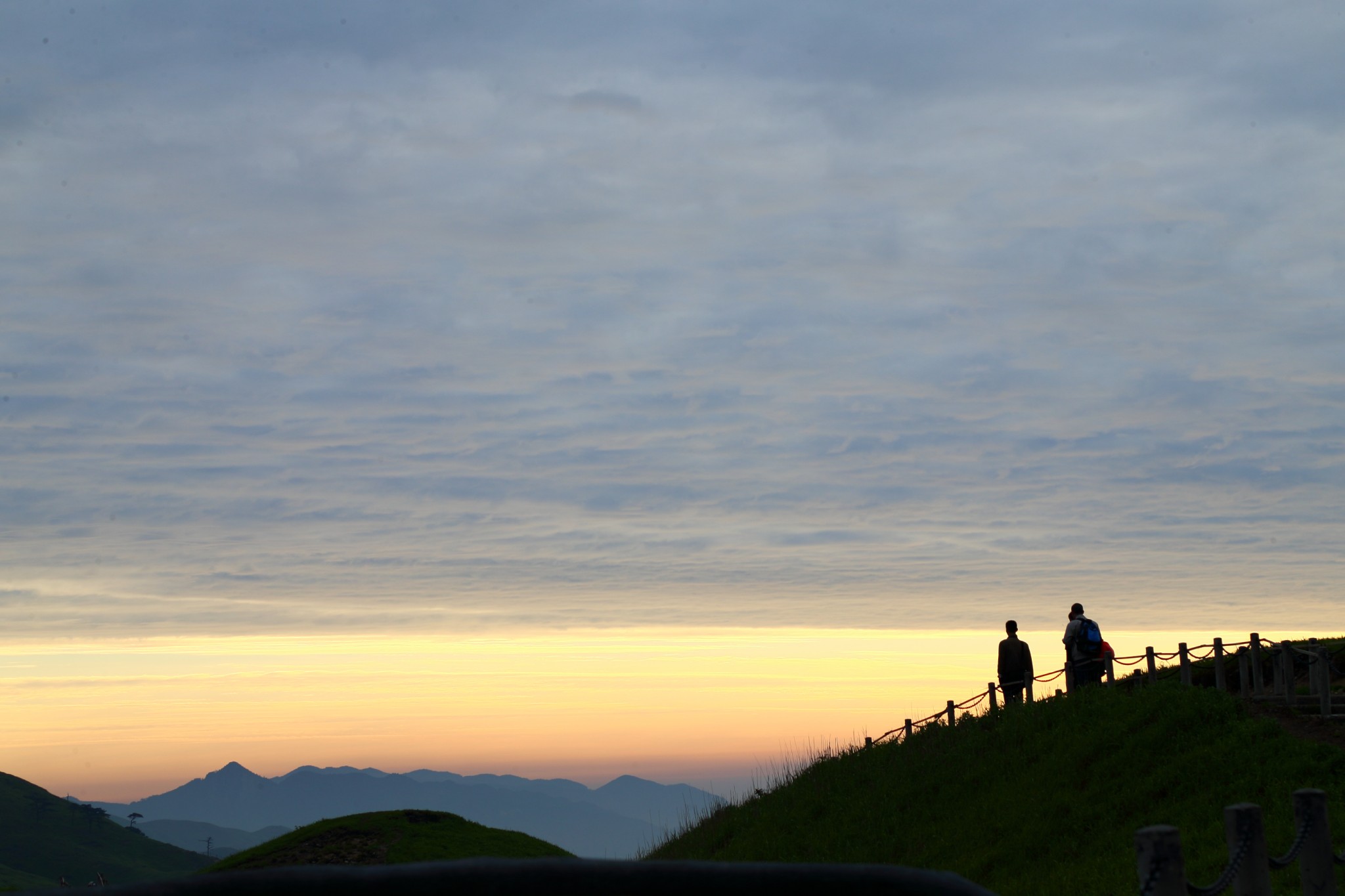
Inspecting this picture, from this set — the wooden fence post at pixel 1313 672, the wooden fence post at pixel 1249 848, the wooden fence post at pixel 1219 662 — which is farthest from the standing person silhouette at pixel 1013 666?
the wooden fence post at pixel 1249 848

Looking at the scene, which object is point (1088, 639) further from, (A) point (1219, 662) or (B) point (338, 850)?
(B) point (338, 850)

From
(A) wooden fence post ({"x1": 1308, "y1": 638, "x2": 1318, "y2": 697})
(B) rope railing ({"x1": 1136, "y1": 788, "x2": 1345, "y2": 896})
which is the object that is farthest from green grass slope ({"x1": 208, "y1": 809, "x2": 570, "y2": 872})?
(B) rope railing ({"x1": 1136, "y1": 788, "x2": 1345, "y2": 896})

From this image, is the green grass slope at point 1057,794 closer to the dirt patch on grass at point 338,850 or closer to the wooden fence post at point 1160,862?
the wooden fence post at point 1160,862

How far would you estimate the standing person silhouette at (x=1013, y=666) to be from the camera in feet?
94.4

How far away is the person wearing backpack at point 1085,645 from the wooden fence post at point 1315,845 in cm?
1804

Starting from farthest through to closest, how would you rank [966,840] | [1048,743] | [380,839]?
[380,839] < [1048,743] < [966,840]

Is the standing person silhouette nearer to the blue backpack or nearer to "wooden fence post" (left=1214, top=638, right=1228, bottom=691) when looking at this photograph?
the blue backpack

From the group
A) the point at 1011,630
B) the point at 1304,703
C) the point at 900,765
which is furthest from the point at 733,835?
the point at 1304,703

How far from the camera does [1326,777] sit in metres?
17.7

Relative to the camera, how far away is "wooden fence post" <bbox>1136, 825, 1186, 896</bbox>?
6609 mm

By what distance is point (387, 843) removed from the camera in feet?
115

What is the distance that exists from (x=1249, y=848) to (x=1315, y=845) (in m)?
1.53

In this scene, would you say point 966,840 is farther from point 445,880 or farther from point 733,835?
point 445,880

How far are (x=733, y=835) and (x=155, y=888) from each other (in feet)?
100
